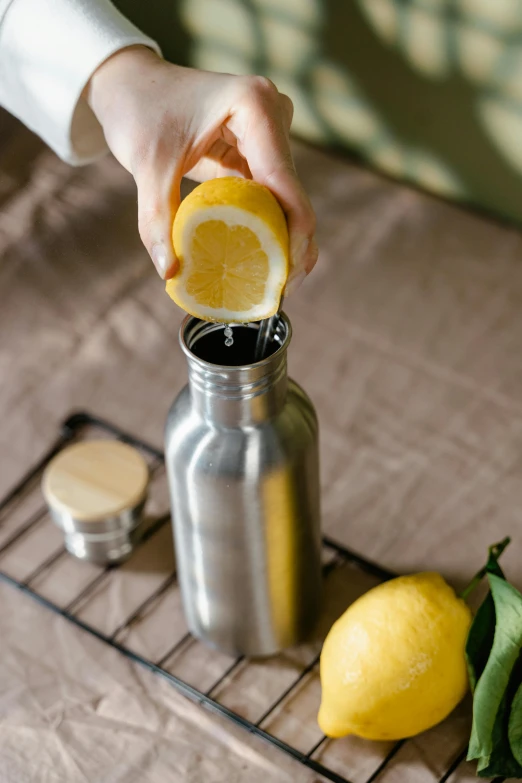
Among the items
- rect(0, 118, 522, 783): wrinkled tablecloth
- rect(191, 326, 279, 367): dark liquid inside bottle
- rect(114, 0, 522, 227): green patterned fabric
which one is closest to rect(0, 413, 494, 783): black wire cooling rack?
rect(0, 118, 522, 783): wrinkled tablecloth

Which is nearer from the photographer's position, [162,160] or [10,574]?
[162,160]

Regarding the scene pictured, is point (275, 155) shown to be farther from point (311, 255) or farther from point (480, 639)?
point (480, 639)

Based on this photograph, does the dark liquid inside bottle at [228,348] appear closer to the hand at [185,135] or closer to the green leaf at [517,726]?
the hand at [185,135]

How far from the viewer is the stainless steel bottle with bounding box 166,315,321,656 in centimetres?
52

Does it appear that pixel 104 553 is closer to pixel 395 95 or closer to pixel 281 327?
pixel 281 327

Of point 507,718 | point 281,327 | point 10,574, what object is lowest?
point 10,574

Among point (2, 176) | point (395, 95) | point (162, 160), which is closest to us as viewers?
point (162, 160)

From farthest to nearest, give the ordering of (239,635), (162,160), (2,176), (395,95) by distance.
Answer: (395,95) < (2,176) < (239,635) < (162,160)

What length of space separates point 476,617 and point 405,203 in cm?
52

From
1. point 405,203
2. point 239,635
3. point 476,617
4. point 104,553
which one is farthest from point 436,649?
point 405,203

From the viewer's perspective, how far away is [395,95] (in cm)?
95

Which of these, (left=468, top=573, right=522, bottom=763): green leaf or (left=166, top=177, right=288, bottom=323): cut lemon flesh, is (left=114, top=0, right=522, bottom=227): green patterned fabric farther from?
(left=468, top=573, right=522, bottom=763): green leaf

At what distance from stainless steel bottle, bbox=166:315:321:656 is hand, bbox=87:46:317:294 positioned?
0.21ft

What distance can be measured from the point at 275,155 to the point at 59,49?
16cm
